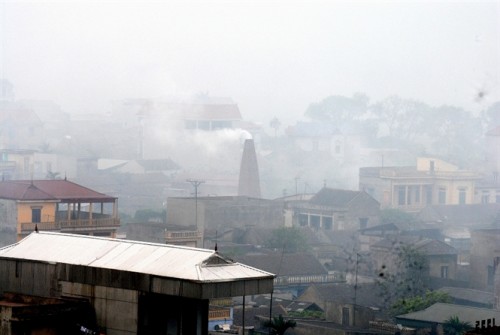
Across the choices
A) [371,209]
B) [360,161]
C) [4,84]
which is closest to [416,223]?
[371,209]

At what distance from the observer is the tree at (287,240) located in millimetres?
46406

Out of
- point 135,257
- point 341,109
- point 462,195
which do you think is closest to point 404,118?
point 341,109

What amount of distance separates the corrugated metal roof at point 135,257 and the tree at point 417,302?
700 inches

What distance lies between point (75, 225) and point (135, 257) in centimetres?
1985

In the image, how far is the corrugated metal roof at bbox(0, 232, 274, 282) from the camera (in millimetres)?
15078

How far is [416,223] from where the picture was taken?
57.0m

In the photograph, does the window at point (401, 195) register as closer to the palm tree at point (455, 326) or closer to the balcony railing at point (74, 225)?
Result: the balcony railing at point (74, 225)

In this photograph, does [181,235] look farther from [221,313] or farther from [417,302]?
[221,313]

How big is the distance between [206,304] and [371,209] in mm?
42298

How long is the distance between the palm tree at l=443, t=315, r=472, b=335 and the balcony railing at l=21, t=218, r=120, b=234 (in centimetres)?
1029

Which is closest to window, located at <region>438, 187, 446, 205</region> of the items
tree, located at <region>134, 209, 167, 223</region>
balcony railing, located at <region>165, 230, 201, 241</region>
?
tree, located at <region>134, 209, 167, 223</region>

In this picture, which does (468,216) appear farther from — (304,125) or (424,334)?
(304,125)

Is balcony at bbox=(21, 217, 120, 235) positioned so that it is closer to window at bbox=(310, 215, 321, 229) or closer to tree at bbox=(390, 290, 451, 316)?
tree at bbox=(390, 290, 451, 316)

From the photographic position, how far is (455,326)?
2991 centimetres
